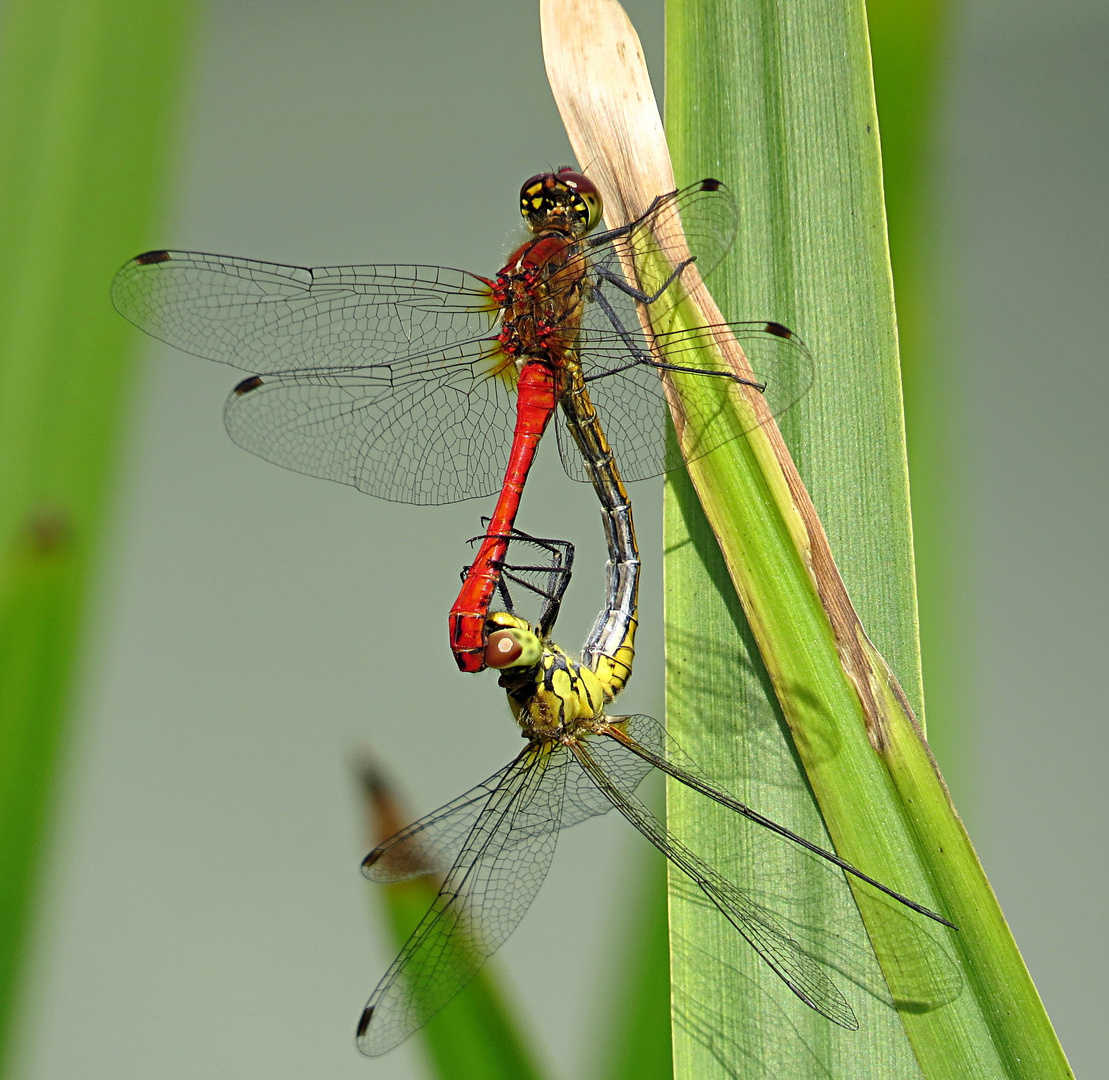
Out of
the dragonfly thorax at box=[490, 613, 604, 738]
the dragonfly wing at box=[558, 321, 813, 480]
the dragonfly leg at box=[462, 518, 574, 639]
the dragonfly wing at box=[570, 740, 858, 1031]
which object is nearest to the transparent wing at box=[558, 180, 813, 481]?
the dragonfly wing at box=[558, 321, 813, 480]

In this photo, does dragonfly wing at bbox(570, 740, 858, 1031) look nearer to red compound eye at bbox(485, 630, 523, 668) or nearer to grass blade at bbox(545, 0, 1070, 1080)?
grass blade at bbox(545, 0, 1070, 1080)

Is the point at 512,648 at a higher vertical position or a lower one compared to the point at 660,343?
lower

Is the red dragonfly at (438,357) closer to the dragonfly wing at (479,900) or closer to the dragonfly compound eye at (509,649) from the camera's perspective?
the dragonfly compound eye at (509,649)

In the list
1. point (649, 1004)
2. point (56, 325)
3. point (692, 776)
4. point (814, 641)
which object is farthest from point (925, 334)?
point (56, 325)

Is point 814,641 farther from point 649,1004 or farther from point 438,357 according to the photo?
point 438,357

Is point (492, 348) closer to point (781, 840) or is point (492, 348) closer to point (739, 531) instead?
point (739, 531)

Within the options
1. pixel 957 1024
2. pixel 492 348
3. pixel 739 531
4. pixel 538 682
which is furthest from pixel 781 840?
pixel 492 348
